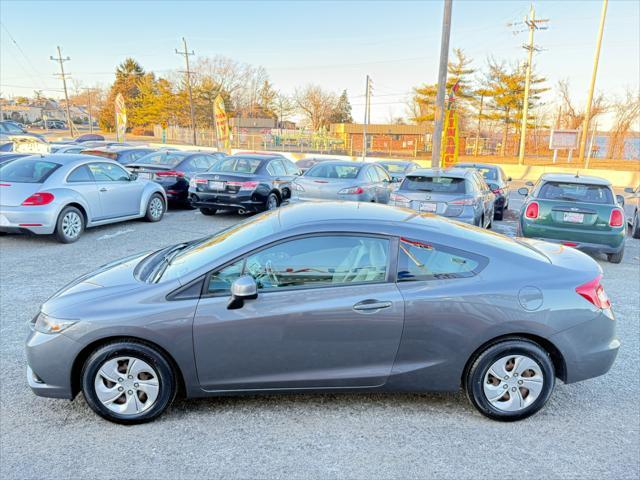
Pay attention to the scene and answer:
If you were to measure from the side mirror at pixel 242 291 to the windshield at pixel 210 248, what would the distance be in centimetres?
31

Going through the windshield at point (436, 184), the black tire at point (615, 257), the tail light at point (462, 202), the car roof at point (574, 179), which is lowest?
the black tire at point (615, 257)

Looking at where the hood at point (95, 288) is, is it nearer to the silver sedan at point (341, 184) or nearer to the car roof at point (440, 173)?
the car roof at point (440, 173)

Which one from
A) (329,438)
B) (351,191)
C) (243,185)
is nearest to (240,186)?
(243,185)

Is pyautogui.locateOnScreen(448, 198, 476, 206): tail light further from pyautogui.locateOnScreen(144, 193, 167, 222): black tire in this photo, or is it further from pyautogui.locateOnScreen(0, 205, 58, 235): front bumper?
pyautogui.locateOnScreen(0, 205, 58, 235): front bumper

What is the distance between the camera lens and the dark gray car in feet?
26.1

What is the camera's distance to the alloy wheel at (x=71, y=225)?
26.4ft

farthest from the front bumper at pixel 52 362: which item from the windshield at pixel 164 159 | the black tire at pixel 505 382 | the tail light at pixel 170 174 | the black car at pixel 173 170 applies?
the windshield at pixel 164 159

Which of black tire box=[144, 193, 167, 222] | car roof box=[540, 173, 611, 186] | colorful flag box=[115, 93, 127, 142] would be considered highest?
colorful flag box=[115, 93, 127, 142]

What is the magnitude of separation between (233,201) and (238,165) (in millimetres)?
1175

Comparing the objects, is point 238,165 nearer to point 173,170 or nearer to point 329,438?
point 173,170

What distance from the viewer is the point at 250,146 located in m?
44.4

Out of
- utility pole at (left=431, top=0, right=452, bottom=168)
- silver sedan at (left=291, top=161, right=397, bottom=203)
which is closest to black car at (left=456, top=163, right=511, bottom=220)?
utility pole at (left=431, top=0, right=452, bottom=168)

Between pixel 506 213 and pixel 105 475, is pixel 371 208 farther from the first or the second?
pixel 506 213

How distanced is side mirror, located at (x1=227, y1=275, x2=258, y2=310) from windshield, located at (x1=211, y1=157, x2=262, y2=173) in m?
8.14
